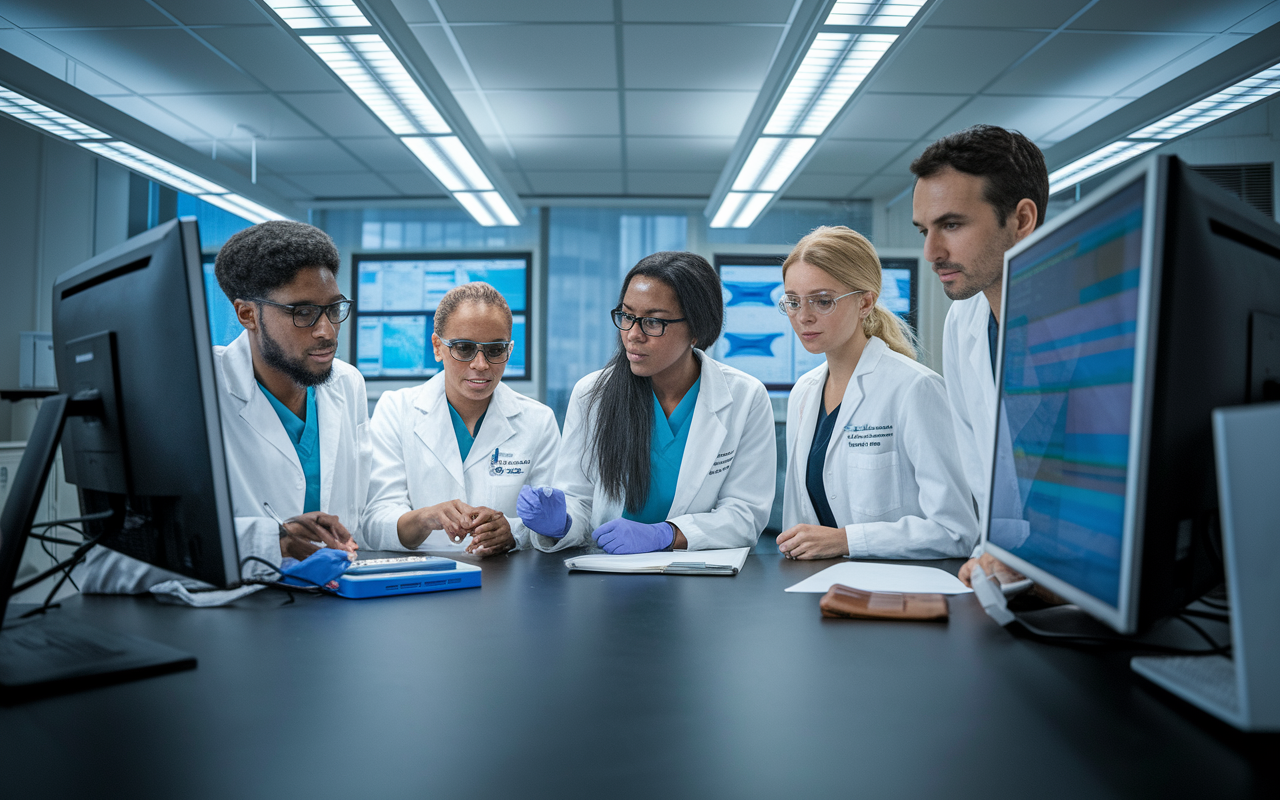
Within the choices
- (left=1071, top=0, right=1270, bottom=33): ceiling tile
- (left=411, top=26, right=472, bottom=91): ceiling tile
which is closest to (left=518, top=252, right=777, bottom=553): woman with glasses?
(left=411, top=26, right=472, bottom=91): ceiling tile

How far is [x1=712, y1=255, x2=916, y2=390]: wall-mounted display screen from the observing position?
5488mm

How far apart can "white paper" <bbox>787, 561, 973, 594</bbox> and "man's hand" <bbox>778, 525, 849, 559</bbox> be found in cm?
12

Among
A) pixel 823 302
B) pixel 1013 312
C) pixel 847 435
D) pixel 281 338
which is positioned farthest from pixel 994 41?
pixel 281 338

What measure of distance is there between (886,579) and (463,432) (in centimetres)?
→ 160

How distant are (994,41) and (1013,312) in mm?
3250

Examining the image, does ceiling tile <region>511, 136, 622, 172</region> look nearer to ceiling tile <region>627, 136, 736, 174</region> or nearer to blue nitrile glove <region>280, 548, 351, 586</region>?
ceiling tile <region>627, 136, 736, 174</region>

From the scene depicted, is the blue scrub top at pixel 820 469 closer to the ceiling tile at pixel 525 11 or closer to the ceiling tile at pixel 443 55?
the ceiling tile at pixel 525 11

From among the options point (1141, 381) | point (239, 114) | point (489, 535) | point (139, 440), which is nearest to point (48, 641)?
point (139, 440)

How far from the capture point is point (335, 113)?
14.5 feet

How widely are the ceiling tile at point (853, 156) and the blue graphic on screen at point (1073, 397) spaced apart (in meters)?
4.09

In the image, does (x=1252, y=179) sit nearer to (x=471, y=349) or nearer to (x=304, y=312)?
(x=471, y=349)

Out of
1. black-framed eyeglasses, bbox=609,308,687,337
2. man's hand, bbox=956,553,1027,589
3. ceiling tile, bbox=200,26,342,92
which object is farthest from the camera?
ceiling tile, bbox=200,26,342,92

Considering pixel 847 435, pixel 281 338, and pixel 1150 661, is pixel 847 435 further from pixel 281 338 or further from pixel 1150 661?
pixel 281 338

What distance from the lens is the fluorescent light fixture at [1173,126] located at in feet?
10.4
